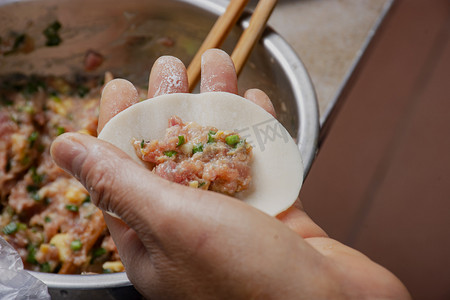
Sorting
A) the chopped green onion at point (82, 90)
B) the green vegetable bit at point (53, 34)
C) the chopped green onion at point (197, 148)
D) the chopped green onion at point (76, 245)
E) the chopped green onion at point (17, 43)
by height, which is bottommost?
the chopped green onion at point (76, 245)

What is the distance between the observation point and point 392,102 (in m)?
2.05

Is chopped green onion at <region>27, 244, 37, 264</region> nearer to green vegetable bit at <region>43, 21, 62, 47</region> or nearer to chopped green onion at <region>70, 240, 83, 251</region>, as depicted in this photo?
chopped green onion at <region>70, 240, 83, 251</region>

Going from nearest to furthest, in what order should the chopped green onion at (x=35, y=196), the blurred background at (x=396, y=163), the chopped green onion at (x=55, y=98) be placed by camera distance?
the chopped green onion at (x=35, y=196), the chopped green onion at (x=55, y=98), the blurred background at (x=396, y=163)

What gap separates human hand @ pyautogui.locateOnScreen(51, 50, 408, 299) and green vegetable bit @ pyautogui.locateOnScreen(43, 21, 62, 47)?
37.0 inches

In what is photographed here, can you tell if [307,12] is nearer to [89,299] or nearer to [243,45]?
[243,45]

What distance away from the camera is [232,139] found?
0.93 m

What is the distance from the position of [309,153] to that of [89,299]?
2.00ft

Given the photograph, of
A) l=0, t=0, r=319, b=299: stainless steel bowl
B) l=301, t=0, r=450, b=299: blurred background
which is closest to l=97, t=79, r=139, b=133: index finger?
l=0, t=0, r=319, b=299: stainless steel bowl

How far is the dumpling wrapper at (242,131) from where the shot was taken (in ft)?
3.01

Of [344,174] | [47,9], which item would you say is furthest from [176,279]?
[344,174]

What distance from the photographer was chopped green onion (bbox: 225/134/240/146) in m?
0.93

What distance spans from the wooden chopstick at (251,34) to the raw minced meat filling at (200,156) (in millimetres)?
370

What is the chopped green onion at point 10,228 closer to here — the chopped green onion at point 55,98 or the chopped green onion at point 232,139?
the chopped green onion at point 55,98

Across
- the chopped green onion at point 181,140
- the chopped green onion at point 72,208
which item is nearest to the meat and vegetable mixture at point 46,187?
the chopped green onion at point 72,208
